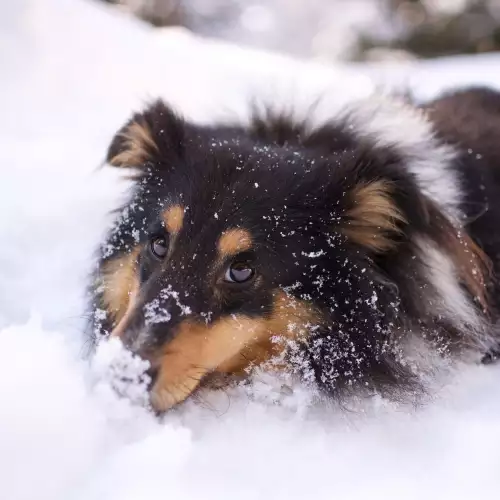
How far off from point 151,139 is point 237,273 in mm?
693

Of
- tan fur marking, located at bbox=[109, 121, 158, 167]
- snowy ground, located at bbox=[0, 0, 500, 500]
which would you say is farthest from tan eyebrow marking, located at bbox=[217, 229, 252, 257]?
tan fur marking, located at bbox=[109, 121, 158, 167]

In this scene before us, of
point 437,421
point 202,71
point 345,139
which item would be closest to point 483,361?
point 437,421

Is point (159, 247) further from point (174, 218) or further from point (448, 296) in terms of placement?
point (448, 296)

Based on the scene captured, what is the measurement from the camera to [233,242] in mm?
2004

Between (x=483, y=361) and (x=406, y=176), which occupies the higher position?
(x=406, y=176)

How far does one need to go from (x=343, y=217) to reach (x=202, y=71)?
3.33m

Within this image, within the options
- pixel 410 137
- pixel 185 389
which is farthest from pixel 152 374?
pixel 410 137

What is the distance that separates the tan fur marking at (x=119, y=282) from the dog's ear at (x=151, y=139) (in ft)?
1.21

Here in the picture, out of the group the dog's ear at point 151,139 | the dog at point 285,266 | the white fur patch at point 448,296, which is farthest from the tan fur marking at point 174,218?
the white fur patch at point 448,296

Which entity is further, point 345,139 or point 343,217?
point 345,139

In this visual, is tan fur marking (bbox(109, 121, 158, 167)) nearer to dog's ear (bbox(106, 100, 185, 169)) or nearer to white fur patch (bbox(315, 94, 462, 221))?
dog's ear (bbox(106, 100, 185, 169))

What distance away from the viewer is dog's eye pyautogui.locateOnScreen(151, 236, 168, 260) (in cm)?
209

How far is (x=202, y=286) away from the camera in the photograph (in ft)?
6.45

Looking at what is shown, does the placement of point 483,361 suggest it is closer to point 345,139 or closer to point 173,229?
point 345,139
